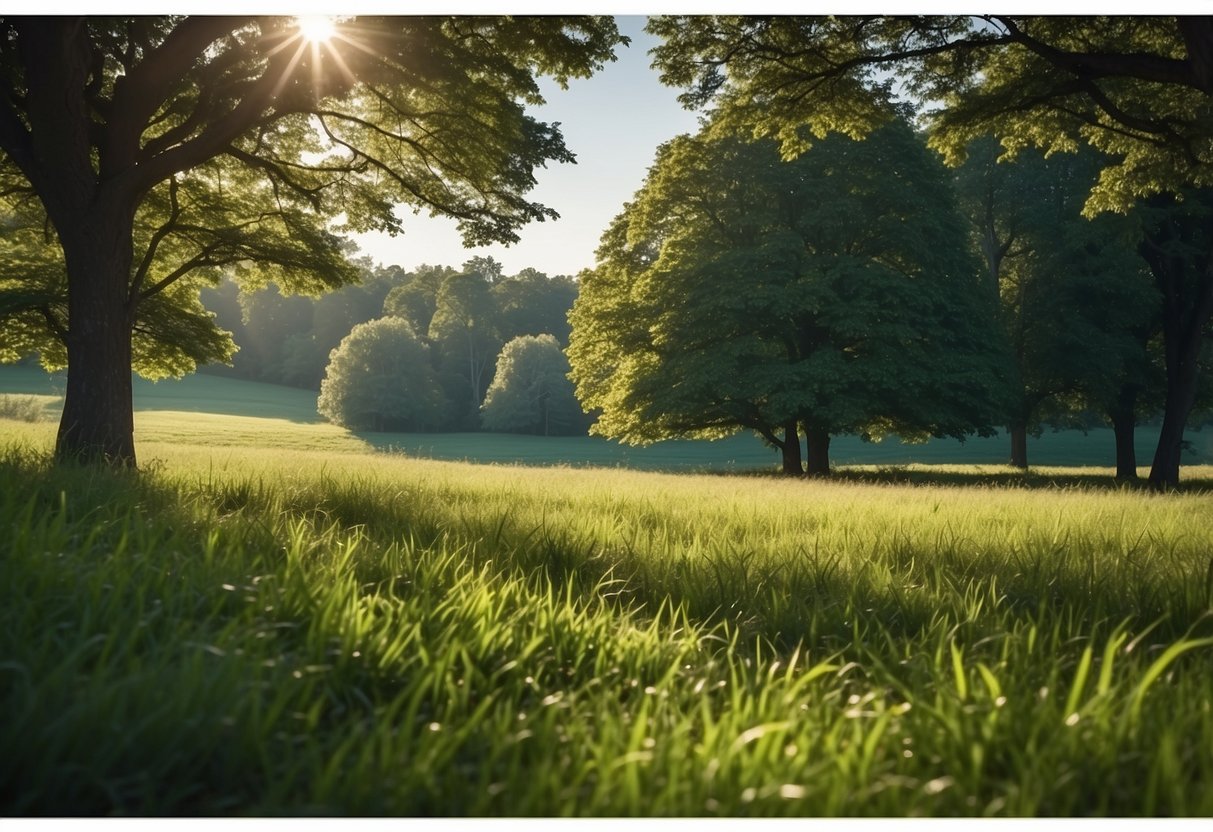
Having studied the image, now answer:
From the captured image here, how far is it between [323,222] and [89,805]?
12218 mm

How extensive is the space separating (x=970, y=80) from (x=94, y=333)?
11.1 metres

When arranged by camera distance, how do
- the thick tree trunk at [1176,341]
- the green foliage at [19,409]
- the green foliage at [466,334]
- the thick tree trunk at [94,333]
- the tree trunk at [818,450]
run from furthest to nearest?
1. the green foliage at [466,334]
2. the green foliage at [19,409]
3. the tree trunk at [818,450]
4. the thick tree trunk at [1176,341]
5. the thick tree trunk at [94,333]

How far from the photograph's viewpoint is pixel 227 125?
8.86 meters

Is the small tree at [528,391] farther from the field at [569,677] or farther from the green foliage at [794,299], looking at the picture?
the field at [569,677]

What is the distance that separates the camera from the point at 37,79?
8.44 m

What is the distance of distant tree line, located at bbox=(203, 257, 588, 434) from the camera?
206 feet

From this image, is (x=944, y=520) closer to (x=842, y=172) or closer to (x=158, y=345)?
(x=158, y=345)

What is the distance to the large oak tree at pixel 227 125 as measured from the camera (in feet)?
28.2

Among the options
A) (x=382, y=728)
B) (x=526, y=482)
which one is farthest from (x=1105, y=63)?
(x=382, y=728)

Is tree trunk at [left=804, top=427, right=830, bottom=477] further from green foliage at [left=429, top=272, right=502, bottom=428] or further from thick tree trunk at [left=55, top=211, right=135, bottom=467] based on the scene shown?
green foliage at [left=429, top=272, right=502, bottom=428]

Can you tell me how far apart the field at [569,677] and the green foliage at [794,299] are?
13.7m

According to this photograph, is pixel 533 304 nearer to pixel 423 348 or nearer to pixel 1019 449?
pixel 423 348

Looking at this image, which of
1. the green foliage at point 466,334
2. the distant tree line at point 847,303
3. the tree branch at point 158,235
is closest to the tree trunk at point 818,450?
the distant tree line at point 847,303

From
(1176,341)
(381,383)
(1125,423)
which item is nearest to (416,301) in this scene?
(381,383)
